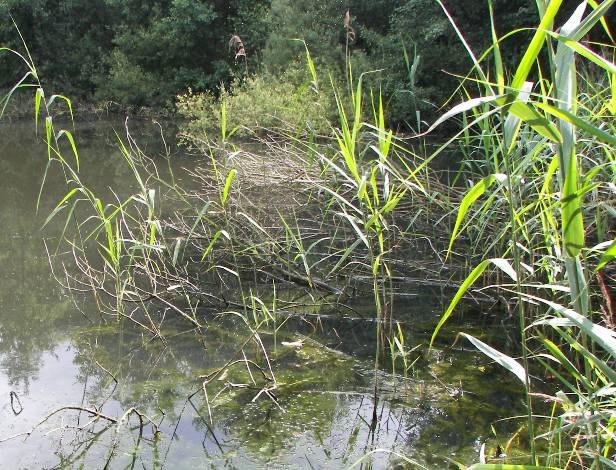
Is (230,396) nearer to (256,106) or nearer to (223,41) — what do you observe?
(256,106)

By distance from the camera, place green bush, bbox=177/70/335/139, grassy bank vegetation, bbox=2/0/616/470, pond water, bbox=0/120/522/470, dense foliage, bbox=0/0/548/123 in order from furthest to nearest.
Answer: dense foliage, bbox=0/0/548/123
green bush, bbox=177/70/335/139
pond water, bbox=0/120/522/470
grassy bank vegetation, bbox=2/0/616/470

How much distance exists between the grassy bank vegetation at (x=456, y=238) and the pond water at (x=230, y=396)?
0.34 feet

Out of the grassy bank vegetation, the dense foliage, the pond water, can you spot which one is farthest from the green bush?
the pond water

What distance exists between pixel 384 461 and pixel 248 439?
1.85 ft

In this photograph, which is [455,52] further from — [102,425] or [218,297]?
[102,425]

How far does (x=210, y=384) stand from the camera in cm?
342

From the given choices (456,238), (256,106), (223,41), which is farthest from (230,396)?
(223,41)

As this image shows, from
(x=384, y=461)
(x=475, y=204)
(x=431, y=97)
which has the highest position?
(x=475, y=204)

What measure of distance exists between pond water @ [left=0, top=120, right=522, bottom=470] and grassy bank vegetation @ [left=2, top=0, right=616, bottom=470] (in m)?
0.10

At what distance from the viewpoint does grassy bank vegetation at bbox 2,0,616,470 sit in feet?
4.69

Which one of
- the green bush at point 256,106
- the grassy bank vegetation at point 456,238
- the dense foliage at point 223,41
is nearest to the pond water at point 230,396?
the grassy bank vegetation at point 456,238

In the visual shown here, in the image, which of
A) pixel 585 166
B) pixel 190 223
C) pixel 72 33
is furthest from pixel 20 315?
pixel 72 33

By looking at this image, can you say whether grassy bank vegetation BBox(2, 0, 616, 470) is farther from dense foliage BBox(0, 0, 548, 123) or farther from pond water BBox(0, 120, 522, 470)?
dense foliage BBox(0, 0, 548, 123)

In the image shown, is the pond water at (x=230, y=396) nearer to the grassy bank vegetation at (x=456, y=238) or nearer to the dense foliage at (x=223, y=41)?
the grassy bank vegetation at (x=456, y=238)
